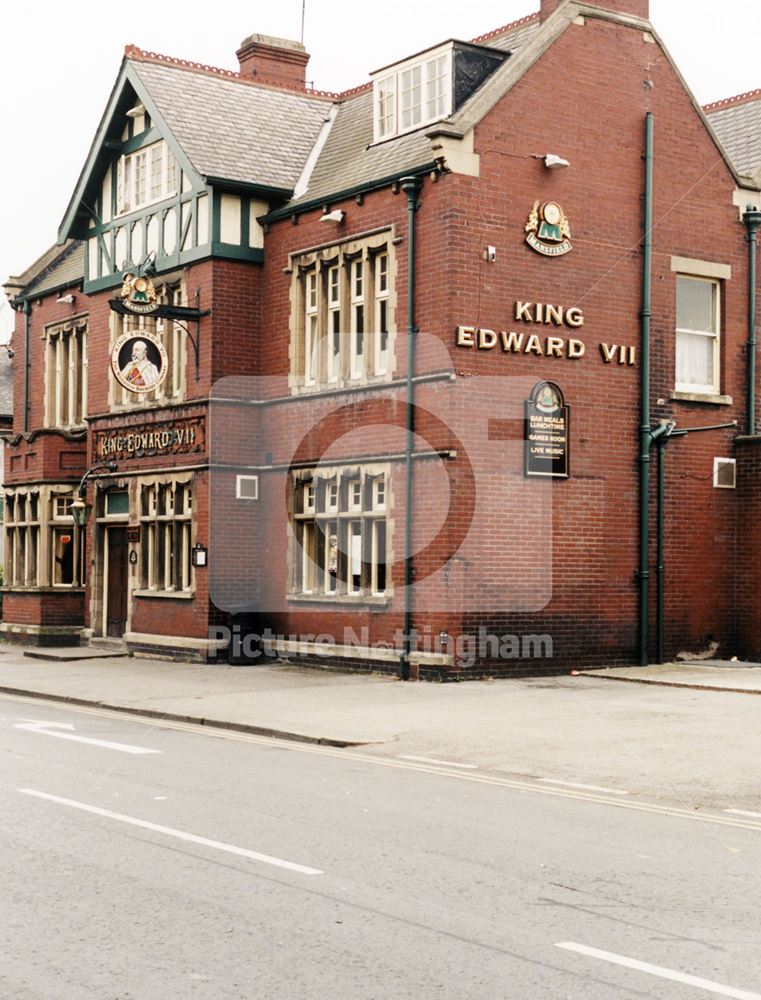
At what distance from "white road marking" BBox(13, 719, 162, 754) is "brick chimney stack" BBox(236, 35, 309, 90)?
60.8 ft

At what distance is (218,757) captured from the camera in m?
13.1

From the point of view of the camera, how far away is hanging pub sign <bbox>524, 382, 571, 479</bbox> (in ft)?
67.9

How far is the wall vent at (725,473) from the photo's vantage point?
75.4 ft

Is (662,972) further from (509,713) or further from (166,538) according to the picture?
(166,538)

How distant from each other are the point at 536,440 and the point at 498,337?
1.66 meters

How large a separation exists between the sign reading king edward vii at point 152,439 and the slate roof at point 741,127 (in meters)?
10.6

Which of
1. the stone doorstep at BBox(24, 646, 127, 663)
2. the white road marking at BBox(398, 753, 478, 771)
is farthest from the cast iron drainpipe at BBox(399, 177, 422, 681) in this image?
the stone doorstep at BBox(24, 646, 127, 663)

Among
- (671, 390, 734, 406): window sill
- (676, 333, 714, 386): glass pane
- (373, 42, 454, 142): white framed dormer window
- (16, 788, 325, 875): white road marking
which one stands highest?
(373, 42, 454, 142): white framed dormer window

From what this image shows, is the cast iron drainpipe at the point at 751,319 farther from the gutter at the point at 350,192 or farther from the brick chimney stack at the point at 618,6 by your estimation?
the gutter at the point at 350,192

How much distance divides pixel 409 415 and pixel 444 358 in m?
1.12

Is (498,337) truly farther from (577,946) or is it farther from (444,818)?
(577,946)

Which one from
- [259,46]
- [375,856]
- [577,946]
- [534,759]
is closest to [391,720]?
[534,759]

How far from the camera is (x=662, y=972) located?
19.7 feet

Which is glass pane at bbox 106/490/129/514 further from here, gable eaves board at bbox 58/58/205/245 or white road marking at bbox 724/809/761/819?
white road marking at bbox 724/809/761/819
